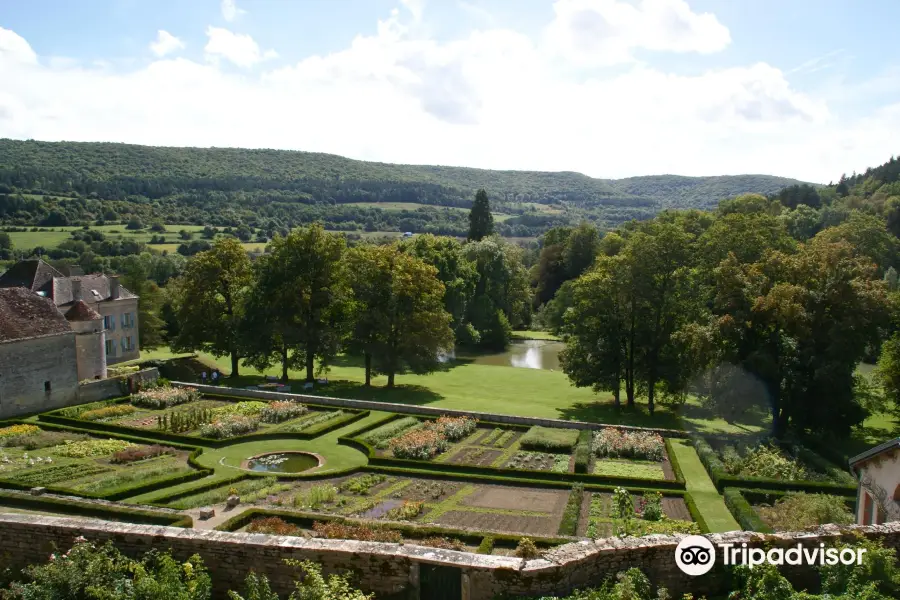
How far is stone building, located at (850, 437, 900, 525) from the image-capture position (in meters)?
17.6

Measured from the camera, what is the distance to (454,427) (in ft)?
105

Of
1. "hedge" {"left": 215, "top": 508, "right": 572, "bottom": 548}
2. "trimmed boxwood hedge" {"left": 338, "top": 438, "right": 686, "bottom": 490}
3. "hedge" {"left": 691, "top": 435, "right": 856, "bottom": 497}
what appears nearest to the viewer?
"hedge" {"left": 215, "top": 508, "right": 572, "bottom": 548}

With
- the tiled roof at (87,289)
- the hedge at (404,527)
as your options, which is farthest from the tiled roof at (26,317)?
the hedge at (404,527)

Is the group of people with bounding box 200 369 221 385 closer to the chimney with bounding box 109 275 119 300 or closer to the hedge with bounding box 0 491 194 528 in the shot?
the chimney with bounding box 109 275 119 300

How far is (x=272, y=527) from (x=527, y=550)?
7.42 m

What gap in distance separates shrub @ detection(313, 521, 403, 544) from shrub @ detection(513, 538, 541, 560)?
318 centimetres

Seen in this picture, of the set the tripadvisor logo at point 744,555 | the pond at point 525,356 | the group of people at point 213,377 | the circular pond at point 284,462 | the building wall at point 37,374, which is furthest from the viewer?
the pond at point 525,356

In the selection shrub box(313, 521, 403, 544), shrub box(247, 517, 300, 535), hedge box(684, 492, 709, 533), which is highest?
shrub box(313, 521, 403, 544)

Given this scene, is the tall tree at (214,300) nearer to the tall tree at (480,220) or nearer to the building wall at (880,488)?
the building wall at (880,488)

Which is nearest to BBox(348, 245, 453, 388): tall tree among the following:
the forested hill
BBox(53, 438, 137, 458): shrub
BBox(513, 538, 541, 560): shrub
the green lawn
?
BBox(53, 438, 137, 458): shrub

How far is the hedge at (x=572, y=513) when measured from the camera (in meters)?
20.8

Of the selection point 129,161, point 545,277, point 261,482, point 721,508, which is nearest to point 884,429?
point 721,508

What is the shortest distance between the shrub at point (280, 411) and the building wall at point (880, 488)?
Answer: 24.6 m

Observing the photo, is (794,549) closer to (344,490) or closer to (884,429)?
(344,490)
